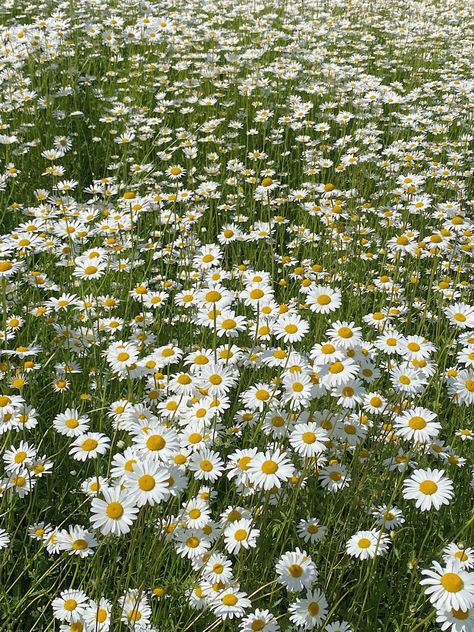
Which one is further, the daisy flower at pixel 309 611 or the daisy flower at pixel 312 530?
the daisy flower at pixel 312 530

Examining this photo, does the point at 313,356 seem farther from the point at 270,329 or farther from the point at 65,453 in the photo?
the point at 65,453

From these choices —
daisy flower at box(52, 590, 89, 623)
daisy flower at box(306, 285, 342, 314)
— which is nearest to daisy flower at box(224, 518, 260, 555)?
daisy flower at box(52, 590, 89, 623)

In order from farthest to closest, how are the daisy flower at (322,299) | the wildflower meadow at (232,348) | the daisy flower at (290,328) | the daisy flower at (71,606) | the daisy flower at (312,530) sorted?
the daisy flower at (322,299)
the daisy flower at (290,328)
the daisy flower at (312,530)
the wildflower meadow at (232,348)
the daisy flower at (71,606)

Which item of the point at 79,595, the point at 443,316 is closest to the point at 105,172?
the point at 443,316

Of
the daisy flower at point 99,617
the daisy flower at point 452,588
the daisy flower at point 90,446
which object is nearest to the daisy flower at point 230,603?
the daisy flower at point 99,617

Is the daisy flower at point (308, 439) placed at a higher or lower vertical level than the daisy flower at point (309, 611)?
higher

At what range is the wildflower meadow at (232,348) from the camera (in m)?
2.08

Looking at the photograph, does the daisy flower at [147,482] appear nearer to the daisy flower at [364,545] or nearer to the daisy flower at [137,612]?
the daisy flower at [137,612]

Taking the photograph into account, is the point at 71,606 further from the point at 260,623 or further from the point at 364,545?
the point at 364,545

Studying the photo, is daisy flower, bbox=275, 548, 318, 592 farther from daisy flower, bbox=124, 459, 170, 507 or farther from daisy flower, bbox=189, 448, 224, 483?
daisy flower, bbox=124, 459, 170, 507

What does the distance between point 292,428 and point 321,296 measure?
0.66 m

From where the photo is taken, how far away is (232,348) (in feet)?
8.94

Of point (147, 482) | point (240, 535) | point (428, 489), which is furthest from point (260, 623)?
point (428, 489)

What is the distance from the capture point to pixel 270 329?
2.79 m
